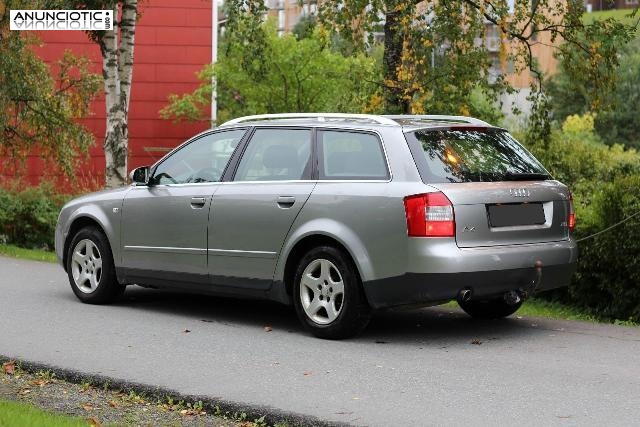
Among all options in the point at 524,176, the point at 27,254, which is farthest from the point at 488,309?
the point at 27,254

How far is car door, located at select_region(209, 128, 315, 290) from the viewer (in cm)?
981

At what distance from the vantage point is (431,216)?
8820 mm

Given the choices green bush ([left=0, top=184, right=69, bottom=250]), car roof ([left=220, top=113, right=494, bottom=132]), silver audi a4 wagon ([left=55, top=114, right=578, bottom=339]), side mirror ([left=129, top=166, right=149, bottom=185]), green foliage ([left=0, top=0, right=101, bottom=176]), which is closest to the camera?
silver audi a4 wagon ([left=55, top=114, right=578, bottom=339])

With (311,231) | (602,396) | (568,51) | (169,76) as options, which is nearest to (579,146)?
(568,51)

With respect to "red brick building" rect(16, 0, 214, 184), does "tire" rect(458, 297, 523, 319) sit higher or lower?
lower

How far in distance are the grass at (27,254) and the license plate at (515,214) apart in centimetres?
953

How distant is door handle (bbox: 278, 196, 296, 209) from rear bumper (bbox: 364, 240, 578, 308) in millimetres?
1043

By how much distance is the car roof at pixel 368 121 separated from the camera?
955cm

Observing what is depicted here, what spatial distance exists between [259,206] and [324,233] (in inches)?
32.4

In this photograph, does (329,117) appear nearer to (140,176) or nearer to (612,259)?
(140,176)

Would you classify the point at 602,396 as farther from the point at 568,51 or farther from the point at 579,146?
the point at 579,146

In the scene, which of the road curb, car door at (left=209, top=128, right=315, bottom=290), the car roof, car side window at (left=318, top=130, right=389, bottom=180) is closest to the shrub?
the car roof

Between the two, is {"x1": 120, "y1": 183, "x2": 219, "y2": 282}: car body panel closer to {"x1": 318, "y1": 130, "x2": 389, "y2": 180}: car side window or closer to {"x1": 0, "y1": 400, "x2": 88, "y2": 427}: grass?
{"x1": 318, "y1": 130, "x2": 389, "y2": 180}: car side window

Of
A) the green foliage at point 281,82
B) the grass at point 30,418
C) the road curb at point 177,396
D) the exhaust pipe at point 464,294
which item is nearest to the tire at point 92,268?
the road curb at point 177,396
